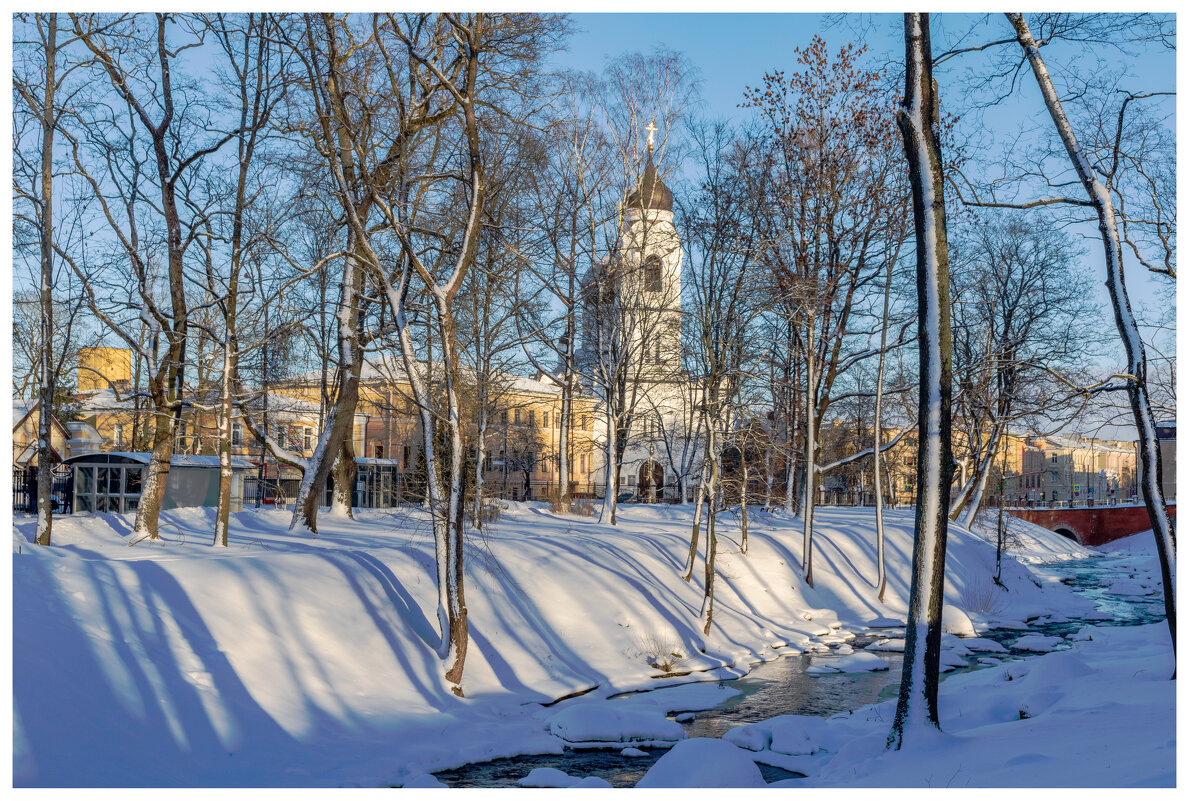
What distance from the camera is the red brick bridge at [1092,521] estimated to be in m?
51.8

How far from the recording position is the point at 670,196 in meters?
28.1

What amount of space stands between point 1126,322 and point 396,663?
9655 mm

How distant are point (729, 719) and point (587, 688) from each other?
7.74 feet

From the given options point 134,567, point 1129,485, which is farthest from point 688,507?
point 1129,485

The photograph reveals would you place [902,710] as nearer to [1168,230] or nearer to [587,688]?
[587,688]

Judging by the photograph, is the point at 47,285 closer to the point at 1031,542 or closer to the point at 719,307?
the point at 719,307

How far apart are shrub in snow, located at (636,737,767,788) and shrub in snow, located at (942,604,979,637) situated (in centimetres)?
1152

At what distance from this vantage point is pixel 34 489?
25.7m

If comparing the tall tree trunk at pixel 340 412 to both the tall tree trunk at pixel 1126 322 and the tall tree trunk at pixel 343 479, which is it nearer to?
the tall tree trunk at pixel 343 479

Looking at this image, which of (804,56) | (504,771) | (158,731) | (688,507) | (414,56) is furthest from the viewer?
(688,507)

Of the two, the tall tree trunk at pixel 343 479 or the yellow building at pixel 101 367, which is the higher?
the yellow building at pixel 101 367

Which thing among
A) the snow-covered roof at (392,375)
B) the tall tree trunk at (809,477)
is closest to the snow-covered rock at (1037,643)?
the tall tree trunk at (809,477)

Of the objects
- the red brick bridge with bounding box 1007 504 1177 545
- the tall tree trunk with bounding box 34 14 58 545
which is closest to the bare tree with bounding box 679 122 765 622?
the tall tree trunk with bounding box 34 14 58 545

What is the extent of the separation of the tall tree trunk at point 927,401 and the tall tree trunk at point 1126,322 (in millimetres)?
1624
